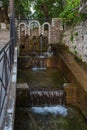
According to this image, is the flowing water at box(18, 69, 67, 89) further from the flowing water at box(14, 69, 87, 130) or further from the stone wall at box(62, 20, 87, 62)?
the stone wall at box(62, 20, 87, 62)

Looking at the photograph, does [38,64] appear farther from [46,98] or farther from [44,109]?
[44,109]

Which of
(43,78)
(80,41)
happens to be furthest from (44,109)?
(80,41)

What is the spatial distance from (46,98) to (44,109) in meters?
0.43

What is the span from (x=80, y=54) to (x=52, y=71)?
6.36 ft

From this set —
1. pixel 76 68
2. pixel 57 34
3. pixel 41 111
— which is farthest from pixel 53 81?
pixel 57 34

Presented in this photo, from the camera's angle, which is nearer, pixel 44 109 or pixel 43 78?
pixel 44 109

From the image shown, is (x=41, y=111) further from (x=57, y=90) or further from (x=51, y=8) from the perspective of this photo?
(x=51, y=8)

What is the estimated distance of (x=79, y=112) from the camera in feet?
22.7

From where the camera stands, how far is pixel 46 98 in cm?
762

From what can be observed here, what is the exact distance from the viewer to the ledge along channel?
622 cm

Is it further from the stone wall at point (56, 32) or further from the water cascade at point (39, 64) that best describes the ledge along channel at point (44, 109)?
the stone wall at point (56, 32)

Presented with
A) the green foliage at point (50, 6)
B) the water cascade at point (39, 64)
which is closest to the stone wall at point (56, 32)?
the green foliage at point (50, 6)

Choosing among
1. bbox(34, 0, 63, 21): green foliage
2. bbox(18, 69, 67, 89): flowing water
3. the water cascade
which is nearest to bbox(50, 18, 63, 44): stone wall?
bbox(34, 0, 63, 21): green foliage

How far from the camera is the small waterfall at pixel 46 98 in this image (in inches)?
300
